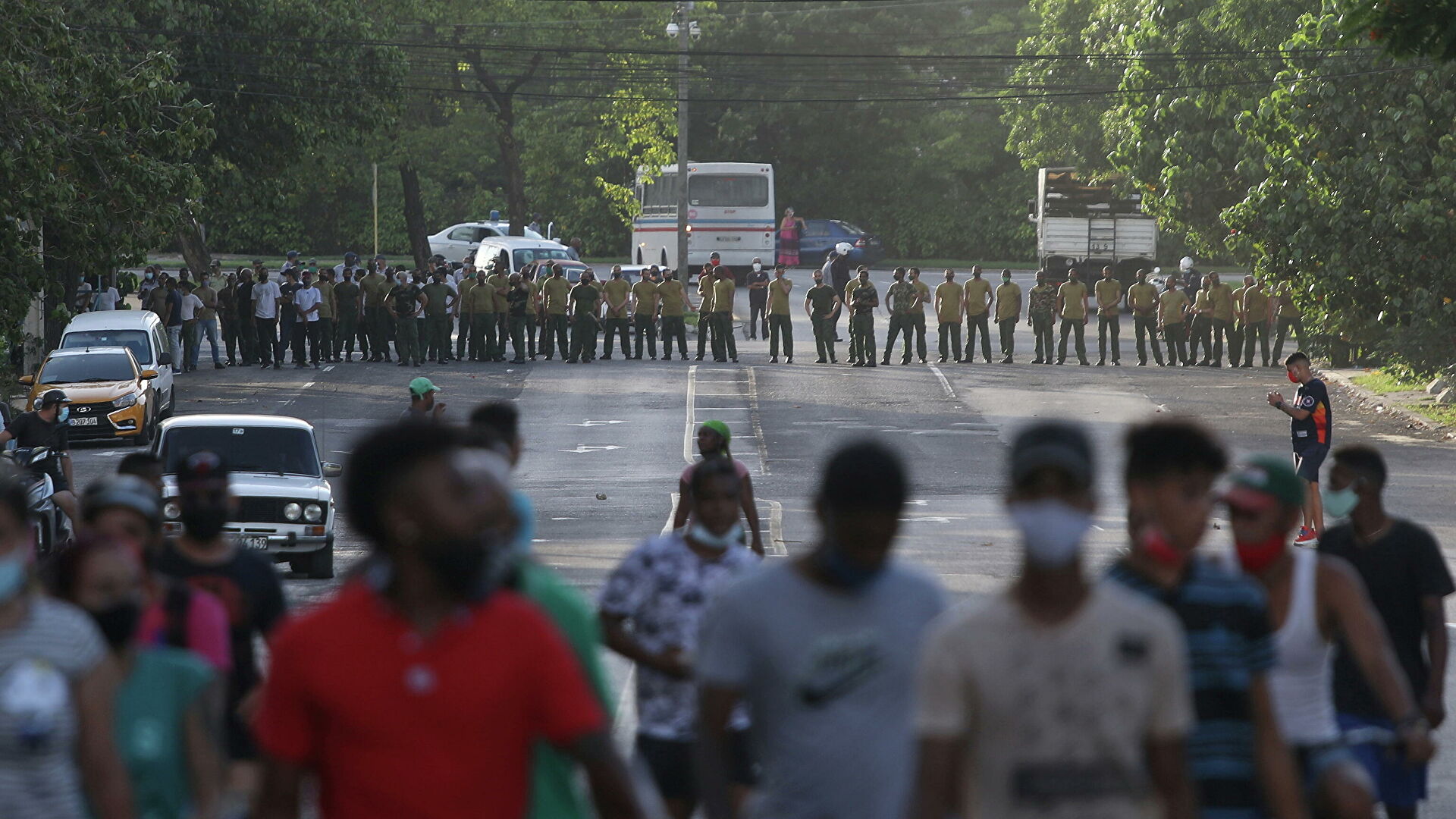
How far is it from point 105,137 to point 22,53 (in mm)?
1902

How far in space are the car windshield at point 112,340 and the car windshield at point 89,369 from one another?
38.5 inches

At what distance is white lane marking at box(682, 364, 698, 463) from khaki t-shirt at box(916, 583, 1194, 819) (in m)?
19.7

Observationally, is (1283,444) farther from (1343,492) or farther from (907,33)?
(907,33)

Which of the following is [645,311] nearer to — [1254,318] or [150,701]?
[1254,318]

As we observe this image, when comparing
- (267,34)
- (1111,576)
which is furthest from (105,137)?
(1111,576)

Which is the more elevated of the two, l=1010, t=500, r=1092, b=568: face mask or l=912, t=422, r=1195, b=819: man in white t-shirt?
l=1010, t=500, r=1092, b=568: face mask

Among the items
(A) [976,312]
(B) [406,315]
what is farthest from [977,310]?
(B) [406,315]

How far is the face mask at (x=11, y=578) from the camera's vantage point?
4.42 meters

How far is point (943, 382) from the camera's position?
32.9 m

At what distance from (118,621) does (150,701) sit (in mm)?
239

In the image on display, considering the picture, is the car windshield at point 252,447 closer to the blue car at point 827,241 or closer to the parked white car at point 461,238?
the parked white car at point 461,238

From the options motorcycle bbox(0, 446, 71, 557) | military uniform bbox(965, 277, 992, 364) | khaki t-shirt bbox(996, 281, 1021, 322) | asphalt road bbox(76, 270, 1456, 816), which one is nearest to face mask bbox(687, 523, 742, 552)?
asphalt road bbox(76, 270, 1456, 816)

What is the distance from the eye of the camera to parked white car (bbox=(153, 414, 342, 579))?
1583cm

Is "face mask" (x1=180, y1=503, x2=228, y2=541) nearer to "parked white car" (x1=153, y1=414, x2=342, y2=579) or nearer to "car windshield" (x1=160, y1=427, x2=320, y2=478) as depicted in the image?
"parked white car" (x1=153, y1=414, x2=342, y2=579)
